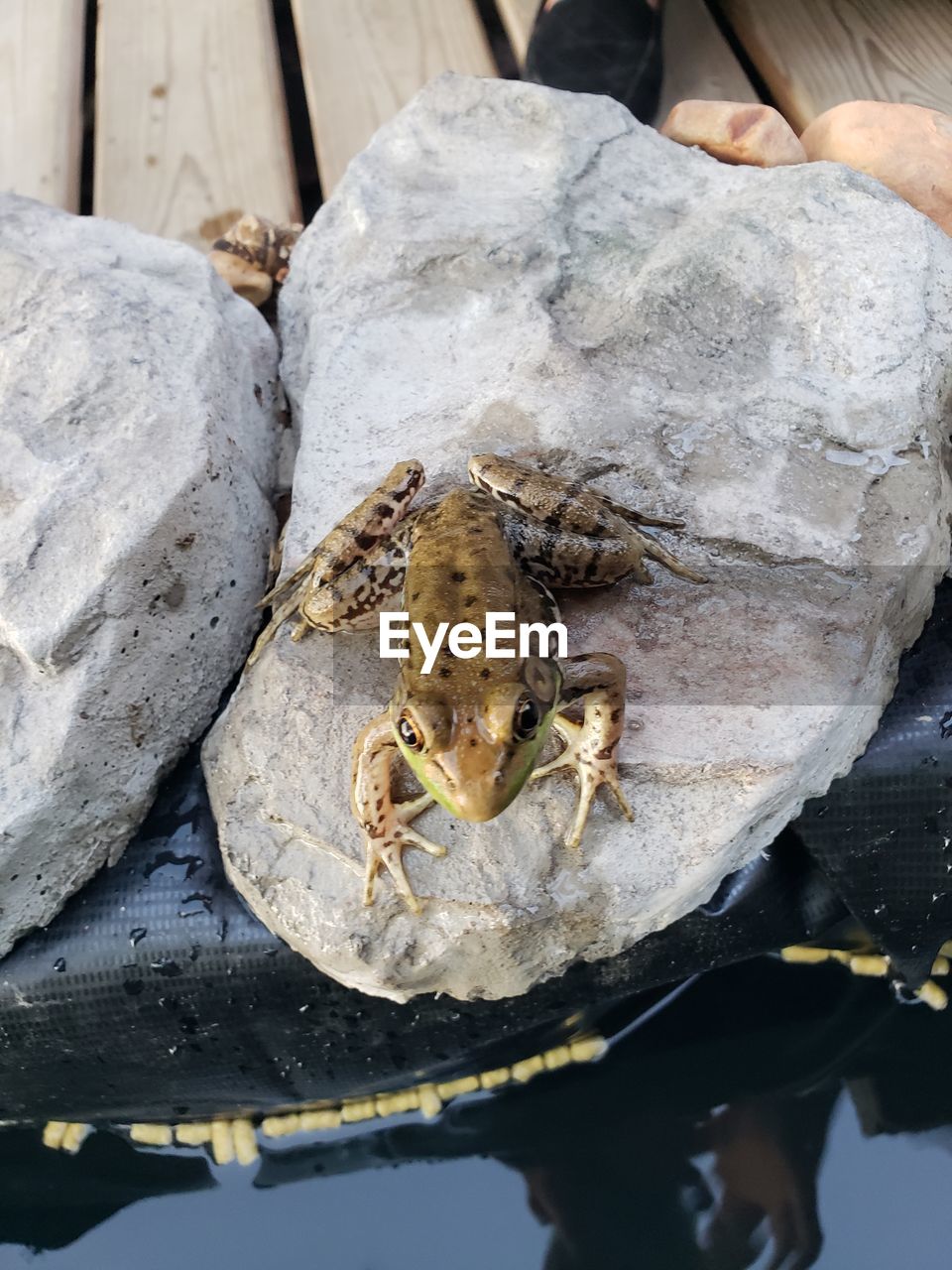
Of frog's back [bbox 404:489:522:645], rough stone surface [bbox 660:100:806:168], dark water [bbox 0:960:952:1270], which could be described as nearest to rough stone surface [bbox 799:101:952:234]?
rough stone surface [bbox 660:100:806:168]

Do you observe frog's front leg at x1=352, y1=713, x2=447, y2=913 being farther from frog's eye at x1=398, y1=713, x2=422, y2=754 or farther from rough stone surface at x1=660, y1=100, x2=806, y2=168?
rough stone surface at x1=660, y1=100, x2=806, y2=168

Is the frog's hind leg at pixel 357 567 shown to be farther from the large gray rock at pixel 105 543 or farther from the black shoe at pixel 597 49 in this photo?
the black shoe at pixel 597 49

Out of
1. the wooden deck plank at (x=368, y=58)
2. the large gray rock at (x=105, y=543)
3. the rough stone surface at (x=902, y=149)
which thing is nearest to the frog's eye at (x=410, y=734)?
the large gray rock at (x=105, y=543)

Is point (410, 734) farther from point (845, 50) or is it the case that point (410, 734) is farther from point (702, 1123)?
point (845, 50)

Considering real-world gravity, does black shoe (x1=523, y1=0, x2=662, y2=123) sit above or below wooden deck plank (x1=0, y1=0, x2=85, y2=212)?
above

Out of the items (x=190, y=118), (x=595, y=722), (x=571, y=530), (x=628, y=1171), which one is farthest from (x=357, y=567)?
(x=190, y=118)
